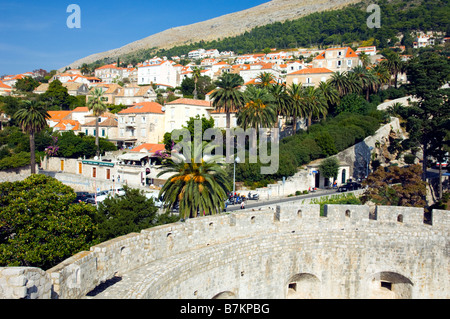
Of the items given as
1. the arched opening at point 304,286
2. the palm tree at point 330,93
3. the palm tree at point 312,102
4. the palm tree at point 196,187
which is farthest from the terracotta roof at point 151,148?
the arched opening at point 304,286

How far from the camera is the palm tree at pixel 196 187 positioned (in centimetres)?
1956

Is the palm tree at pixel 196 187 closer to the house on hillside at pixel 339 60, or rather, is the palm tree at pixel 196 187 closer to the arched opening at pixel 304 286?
the arched opening at pixel 304 286

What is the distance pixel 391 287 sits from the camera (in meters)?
18.1

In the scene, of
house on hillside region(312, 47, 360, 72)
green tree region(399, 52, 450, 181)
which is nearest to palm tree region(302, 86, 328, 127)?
green tree region(399, 52, 450, 181)

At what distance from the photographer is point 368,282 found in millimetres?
17297

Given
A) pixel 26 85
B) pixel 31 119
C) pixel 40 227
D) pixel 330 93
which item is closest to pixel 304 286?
pixel 40 227

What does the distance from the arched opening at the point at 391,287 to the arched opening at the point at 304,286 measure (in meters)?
2.50

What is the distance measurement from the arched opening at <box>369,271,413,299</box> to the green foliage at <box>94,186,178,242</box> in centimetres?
1039

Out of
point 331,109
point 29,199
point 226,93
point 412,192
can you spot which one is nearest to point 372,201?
point 412,192

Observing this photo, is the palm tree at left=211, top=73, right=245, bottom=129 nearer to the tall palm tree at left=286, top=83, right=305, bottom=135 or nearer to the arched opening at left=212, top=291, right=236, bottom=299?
the tall palm tree at left=286, top=83, right=305, bottom=135

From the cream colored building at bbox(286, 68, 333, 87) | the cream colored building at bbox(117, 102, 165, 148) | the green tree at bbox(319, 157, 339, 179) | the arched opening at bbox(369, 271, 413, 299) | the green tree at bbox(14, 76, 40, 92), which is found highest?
the green tree at bbox(14, 76, 40, 92)

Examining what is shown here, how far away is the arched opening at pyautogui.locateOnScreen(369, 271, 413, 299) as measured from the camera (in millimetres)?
Answer: 17406
